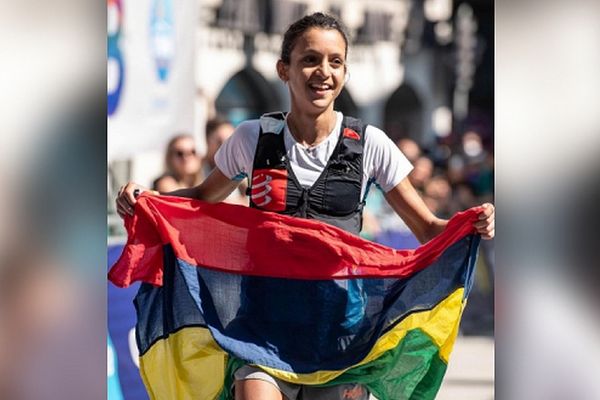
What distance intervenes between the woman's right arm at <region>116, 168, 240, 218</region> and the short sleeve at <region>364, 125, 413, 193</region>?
47cm

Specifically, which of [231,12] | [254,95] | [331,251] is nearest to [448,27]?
[254,95]

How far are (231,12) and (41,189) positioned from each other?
16.2 meters

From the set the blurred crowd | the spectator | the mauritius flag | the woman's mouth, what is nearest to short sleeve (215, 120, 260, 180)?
the mauritius flag

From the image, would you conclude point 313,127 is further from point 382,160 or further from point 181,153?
point 181,153

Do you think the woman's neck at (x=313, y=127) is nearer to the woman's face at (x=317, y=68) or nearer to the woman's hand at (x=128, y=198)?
the woman's face at (x=317, y=68)

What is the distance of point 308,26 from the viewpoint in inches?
154

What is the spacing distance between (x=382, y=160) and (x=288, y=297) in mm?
542

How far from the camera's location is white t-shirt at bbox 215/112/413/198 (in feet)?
12.8

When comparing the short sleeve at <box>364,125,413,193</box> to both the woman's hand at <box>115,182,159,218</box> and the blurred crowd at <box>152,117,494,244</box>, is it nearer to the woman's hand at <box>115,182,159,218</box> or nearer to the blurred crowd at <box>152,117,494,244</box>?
A: the woman's hand at <box>115,182,159,218</box>

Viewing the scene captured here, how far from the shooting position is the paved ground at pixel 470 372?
831cm

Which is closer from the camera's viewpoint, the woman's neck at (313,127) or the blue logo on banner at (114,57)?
the woman's neck at (313,127)

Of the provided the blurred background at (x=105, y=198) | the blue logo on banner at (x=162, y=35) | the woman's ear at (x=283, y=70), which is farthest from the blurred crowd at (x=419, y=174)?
the blurred background at (x=105, y=198)

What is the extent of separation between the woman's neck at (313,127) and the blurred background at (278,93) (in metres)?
0.29

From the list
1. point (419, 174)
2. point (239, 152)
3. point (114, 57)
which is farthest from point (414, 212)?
point (419, 174)
